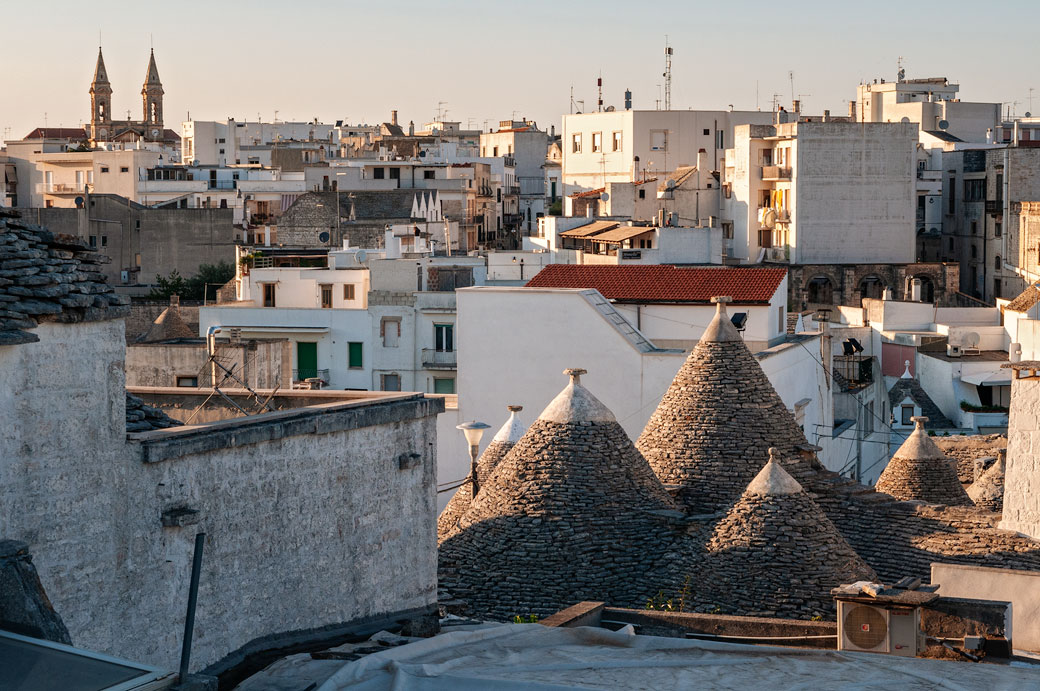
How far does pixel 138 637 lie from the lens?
39.7ft

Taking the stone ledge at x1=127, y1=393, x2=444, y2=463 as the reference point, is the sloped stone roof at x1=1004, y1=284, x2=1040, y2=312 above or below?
above

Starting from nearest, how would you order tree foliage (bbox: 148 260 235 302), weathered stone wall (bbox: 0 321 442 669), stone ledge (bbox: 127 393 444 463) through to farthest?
1. weathered stone wall (bbox: 0 321 442 669)
2. stone ledge (bbox: 127 393 444 463)
3. tree foliage (bbox: 148 260 235 302)

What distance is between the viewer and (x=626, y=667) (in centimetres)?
1133

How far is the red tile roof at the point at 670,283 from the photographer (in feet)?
114

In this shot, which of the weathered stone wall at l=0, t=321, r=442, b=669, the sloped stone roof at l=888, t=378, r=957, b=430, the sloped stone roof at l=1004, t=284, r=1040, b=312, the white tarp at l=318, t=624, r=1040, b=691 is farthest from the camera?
the sloped stone roof at l=1004, t=284, r=1040, b=312

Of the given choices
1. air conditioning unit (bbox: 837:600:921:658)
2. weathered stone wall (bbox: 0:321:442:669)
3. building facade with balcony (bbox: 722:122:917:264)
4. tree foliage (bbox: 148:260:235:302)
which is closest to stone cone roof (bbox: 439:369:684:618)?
air conditioning unit (bbox: 837:600:921:658)

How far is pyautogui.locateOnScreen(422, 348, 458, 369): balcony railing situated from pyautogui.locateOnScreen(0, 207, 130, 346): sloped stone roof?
2980 centimetres

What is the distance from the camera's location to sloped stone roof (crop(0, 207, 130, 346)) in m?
11.2

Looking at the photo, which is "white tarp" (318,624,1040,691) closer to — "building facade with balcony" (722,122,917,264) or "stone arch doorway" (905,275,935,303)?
"stone arch doorway" (905,275,935,303)

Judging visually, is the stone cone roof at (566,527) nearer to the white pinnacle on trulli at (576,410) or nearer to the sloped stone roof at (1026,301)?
the white pinnacle on trulli at (576,410)

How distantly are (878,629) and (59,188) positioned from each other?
68.7 metres

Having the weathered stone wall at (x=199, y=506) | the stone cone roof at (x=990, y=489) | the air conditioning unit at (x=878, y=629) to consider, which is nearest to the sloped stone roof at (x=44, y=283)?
the weathered stone wall at (x=199, y=506)

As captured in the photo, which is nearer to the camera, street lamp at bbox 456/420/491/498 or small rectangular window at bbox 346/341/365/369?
street lamp at bbox 456/420/491/498

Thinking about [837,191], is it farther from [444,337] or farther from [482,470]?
[482,470]
